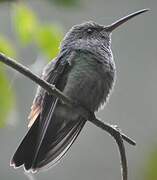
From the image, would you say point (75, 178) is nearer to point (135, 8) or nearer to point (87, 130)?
point (87, 130)

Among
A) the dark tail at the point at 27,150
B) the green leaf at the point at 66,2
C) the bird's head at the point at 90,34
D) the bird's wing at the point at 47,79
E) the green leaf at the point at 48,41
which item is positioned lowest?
the dark tail at the point at 27,150

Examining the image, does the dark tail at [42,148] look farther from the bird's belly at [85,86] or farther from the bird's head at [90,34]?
the bird's head at [90,34]

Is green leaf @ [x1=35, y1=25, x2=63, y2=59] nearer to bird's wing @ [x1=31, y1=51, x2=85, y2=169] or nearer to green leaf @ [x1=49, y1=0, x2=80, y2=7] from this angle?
green leaf @ [x1=49, y1=0, x2=80, y2=7]

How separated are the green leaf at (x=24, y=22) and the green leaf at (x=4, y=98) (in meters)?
0.28

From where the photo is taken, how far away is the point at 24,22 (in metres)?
2.24

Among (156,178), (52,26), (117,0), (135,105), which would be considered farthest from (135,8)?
(156,178)

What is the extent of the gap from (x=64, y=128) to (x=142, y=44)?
4935 mm

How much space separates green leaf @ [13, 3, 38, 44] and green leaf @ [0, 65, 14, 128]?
0.28 meters

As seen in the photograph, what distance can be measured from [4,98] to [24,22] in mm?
378

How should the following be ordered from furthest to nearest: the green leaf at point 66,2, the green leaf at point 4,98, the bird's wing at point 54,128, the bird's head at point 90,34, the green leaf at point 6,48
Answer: the bird's head at point 90,34 → the bird's wing at point 54,128 → the green leaf at point 6,48 → the green leaf at point 4,98 → the green leaf at point 66,2

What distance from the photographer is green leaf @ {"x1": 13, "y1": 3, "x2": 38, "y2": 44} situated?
2.22 metres

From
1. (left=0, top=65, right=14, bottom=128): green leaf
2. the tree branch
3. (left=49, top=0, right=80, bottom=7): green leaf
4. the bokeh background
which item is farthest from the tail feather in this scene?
the bokeh background

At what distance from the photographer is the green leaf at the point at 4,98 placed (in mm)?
1982

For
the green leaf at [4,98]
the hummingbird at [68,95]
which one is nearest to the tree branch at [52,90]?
the green leaf at [4,98]
